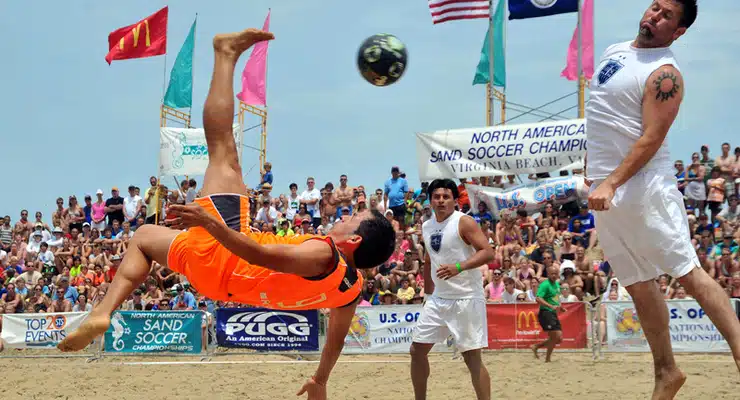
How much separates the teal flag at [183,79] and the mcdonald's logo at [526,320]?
12.1 meters

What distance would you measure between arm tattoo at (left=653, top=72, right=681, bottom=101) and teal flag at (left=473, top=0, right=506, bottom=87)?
16.5 meters

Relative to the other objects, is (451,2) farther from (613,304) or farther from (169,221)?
(169,221)

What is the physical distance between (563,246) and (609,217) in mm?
9978

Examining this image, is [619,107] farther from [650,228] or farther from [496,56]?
[496,56]

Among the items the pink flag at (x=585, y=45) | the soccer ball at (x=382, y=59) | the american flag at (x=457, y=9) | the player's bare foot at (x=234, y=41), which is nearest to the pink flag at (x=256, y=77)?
the american flag at (x=457, y=9)

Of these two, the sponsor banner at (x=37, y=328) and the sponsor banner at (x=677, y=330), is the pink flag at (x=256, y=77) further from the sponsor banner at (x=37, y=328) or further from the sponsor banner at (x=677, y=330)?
the sponsor banner at (x=677, y=330)

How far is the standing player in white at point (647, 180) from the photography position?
4043 millimetres

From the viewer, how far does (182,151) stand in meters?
19.4

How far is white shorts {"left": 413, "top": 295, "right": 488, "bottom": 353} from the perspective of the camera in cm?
646

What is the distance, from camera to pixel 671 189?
4164 millimetres

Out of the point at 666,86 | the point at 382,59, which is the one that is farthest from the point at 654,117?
the point at 382,59

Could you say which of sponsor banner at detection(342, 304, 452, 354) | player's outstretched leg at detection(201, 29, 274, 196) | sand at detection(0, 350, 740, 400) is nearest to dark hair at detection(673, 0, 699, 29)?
player's outstretched leg at detection(201, 29, 274, 196)

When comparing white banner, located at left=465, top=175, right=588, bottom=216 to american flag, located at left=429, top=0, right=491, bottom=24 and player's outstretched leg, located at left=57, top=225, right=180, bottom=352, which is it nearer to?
american flag, located at left=429, top=0, right=491, bottom=24

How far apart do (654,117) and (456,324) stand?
2.99 metres
